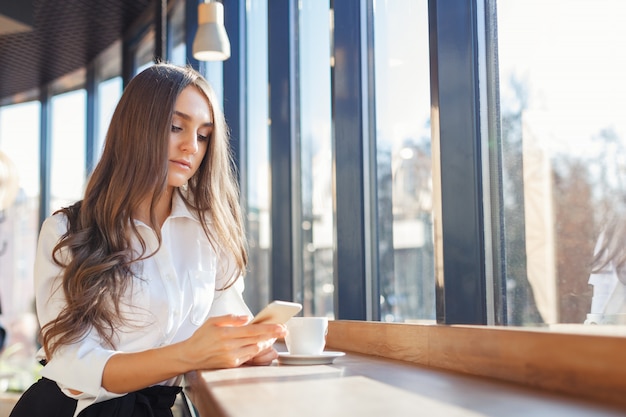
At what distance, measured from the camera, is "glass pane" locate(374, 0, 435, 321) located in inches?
87.0

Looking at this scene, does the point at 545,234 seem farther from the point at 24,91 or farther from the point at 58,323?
the point at 24,91

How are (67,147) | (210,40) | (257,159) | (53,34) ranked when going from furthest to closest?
1. (67,147)
2. (53,34)
3. (257,159)
4. (210,40)

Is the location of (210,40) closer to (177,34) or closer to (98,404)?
(98,404)

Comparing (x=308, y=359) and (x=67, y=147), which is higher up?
(x=67, y=147)

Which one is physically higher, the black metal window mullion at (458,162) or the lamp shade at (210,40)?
the lamp shade at (210,40)

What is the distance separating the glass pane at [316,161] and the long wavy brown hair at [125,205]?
0.86 metres

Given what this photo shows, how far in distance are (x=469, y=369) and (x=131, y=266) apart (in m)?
0.91

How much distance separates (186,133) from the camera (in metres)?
2.04

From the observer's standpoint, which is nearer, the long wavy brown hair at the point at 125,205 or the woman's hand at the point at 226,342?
the woman's hand at the point at 226,342

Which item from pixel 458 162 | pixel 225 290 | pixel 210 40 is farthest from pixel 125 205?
pixel 210 40

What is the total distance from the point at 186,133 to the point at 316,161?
1.21 meters

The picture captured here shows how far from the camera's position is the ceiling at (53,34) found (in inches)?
199

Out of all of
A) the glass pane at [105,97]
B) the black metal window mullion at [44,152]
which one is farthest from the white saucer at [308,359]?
the black metal window mullion at [44,152]

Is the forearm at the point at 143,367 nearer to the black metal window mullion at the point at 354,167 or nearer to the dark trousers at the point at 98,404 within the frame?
the dark trousers at the point at 98,404
